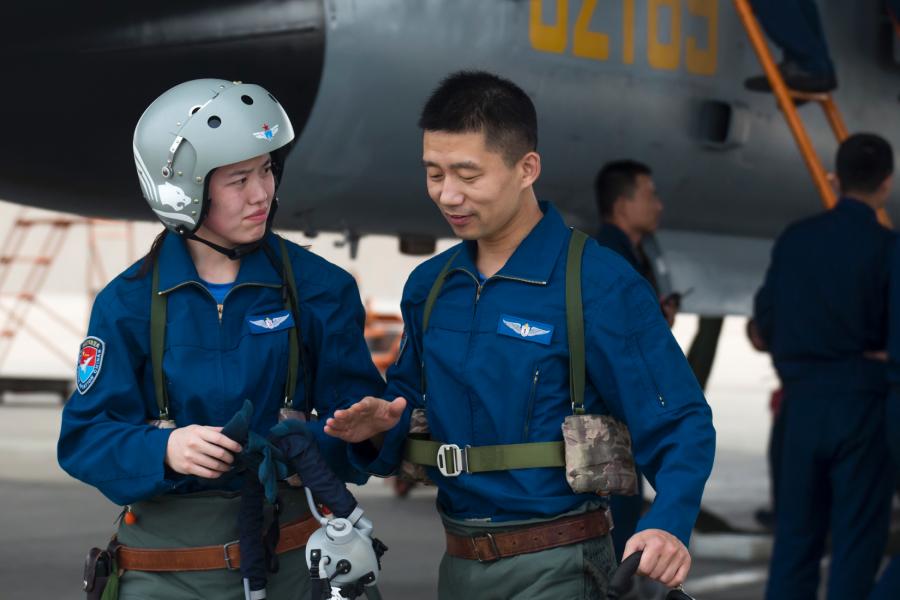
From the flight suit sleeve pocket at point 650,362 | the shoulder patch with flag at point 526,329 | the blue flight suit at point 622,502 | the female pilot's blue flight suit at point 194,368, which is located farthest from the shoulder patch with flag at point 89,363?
the blue flight suit at point 622,502

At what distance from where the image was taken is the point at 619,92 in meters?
5.10

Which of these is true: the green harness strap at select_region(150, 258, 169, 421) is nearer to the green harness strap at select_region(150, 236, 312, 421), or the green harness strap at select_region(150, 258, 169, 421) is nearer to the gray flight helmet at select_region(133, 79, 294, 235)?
the green harness strap at select_region(150, 236, 312, 421)

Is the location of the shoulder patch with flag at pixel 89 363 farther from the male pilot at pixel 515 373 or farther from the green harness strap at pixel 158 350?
the male pilot at pixel 515 373

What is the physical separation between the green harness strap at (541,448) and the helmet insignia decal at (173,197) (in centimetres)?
62

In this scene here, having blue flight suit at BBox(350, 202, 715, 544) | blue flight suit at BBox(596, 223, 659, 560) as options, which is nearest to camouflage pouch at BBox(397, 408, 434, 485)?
blue flight suit at BBox(350, 202, 715, 544)

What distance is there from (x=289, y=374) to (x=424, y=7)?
8.05ft

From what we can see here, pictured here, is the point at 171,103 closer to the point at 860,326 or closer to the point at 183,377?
the point at 183,377

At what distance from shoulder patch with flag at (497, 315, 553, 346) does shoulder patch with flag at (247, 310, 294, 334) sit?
39 cm

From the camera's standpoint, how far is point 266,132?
7.75 feet

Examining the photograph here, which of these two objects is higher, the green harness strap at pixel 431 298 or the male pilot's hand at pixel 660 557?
the green harness strap at pixel 431 298

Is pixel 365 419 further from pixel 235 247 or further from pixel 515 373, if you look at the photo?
pixel 235 247

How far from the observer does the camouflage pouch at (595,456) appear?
7.23 feet

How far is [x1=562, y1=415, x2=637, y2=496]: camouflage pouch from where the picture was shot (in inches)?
86.8

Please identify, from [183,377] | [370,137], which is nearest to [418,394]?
[183,377]
